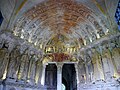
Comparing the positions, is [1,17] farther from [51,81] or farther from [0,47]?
[51,81]

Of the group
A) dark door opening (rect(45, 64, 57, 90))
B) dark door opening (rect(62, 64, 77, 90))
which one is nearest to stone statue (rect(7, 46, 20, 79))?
dark door opening (rect(45, 64, 57, 90))

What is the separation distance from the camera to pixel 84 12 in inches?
483

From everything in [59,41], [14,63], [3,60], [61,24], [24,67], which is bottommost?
[24,67]

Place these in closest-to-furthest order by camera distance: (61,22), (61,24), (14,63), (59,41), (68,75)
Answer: (14,63), (61,22), (61,24), (59,41), (68,75)

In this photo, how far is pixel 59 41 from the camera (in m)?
14.8

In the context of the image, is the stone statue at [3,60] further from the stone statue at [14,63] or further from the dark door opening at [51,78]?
the dark door opening at [51,78]

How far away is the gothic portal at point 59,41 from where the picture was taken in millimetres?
10664

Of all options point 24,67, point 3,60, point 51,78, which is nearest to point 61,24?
point 24,67

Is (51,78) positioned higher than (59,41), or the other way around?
(59,41)

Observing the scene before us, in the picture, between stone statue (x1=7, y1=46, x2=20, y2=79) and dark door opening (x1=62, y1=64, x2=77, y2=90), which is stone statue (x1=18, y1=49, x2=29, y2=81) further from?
dark door opening (x1=62, y1=64, x2=77, y2=90)

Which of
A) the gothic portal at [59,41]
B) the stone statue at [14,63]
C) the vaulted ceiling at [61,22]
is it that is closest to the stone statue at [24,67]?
the gothic portal at [59,41]

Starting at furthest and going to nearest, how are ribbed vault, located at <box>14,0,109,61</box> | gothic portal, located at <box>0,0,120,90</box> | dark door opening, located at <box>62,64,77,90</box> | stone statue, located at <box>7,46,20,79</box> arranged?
dark door opening, located at <box>62,64,77,90</box> → ribbed vault, located at <box>14,0,109,61</box> → stone statue, located at <box>7,46,20,79</box> → gothic portal, located at <box>0,0,120,90</box>

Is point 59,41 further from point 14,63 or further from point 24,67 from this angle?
point 14,63

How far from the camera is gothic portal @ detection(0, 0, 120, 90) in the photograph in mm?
10664
